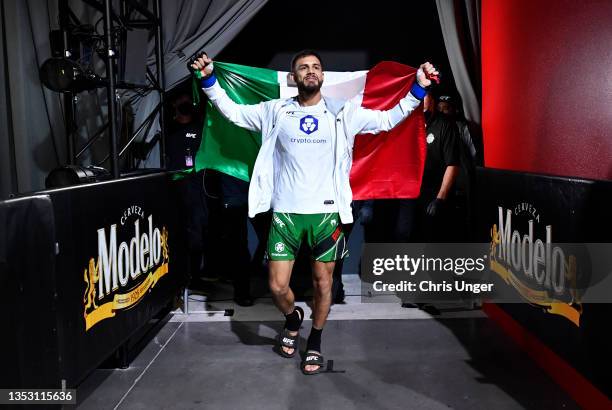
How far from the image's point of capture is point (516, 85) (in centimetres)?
327

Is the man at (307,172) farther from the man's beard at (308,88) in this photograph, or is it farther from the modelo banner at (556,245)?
the modelo banner at (556,245)

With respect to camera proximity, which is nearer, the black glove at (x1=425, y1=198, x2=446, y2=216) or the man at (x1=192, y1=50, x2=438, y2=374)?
the man at (x1=192, y1=50, x2=438, y2=374)

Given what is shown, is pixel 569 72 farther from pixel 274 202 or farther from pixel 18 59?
pixel 18 59

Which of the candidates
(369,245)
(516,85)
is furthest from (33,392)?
(369,245)

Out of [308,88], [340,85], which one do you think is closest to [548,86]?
[308,88]

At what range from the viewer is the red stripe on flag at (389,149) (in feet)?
12.2

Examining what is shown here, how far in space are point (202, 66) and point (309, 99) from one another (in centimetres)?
Answer: 65

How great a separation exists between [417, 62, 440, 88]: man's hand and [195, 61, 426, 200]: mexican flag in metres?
0.65

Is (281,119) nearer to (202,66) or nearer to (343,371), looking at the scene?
A: (202,66)

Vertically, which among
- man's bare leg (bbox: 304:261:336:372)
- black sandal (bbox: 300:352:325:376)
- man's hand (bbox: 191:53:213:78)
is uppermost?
man's hand (bbox: 191:53:213:78)

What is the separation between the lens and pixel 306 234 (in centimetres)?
311

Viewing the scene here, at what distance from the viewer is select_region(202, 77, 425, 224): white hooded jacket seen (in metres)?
3.09

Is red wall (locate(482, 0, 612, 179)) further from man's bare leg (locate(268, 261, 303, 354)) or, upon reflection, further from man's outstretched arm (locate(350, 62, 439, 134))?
man's bare leg (locate(268, 261, 303, 354))

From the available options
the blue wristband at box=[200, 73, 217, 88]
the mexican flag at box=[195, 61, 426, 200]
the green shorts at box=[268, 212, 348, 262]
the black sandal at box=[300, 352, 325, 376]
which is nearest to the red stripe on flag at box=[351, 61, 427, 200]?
the mexican flag at box=[195, 61, 426, 200]
